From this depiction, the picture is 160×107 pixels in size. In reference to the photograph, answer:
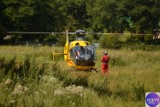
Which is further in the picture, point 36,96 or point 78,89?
point 78,89

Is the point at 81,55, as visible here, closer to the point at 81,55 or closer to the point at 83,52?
the point at 81,55

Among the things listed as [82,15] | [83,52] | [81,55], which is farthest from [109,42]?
[81,55]

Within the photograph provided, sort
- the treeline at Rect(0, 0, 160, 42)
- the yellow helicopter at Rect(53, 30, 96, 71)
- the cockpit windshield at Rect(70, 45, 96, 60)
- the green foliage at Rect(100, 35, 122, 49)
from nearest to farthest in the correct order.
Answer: the yellow helicopter at Rect(53, 30, 96, 71) → the cockpit windshield at Rect(70, 45, 96, 60) → the treeline at Rect(0, 0, 160, 42) → the green foliage at Rect(100, 35, 122, 49)

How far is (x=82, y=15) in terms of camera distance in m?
110

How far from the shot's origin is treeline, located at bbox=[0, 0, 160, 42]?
70.1 metres

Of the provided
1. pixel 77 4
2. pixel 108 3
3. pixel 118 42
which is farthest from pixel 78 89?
pixel 77 4

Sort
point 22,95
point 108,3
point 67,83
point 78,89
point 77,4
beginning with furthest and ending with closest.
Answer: point 77,4 < point 108,3 < point 67,83 < point 78,89 < point 22,95

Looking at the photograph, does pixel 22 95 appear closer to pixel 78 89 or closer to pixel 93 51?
pixel 78 89

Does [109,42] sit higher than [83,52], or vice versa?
[83,52]

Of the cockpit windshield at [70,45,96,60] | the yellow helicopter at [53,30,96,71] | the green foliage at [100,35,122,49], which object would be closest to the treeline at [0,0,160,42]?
the green foliage at [100,35,122,49]

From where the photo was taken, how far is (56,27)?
83.4 m

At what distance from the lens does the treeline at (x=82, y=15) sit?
230 feet

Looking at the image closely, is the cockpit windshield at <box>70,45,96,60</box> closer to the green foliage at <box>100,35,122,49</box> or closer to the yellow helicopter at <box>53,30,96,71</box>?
the yellow helicopter at <box>53,30,96,71</box>

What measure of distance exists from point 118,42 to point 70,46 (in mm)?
56541
